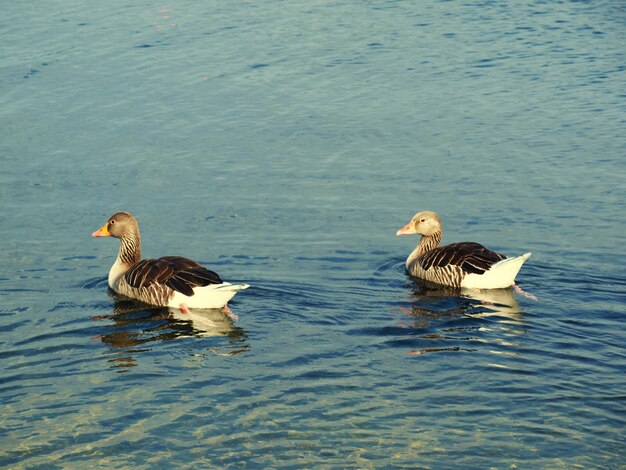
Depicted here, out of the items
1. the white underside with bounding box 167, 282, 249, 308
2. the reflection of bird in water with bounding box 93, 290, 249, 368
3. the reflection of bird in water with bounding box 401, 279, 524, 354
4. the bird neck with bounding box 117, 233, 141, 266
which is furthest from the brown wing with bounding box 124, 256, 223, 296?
the reflection of bird in water with bounding box 401, 279, 524, 354

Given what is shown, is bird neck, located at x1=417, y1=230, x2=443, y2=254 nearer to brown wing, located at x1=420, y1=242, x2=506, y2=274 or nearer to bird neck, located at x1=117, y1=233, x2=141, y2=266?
A: brown wing, located at x1=420, y1=242, x2=506, y2=274

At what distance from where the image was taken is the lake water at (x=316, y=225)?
34.1 ft

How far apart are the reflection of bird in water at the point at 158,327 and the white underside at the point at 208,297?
14cm

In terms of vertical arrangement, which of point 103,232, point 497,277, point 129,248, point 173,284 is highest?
point 103,232

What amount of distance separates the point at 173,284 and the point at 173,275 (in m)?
0.14

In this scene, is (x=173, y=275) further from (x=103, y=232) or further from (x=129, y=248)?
(x=103, y=232)

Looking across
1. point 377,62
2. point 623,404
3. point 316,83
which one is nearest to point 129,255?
point 623,404

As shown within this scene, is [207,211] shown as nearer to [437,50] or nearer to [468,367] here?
[468,367]

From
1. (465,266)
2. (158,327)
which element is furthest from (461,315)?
(158,327)

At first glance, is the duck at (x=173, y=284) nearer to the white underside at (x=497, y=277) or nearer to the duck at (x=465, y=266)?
the duck at (x=465, y=266)

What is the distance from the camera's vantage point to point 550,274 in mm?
15359

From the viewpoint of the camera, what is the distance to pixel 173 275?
1438cm

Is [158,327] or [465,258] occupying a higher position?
[465,258]

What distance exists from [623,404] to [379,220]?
25.6ft
